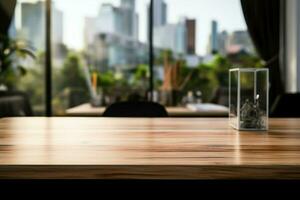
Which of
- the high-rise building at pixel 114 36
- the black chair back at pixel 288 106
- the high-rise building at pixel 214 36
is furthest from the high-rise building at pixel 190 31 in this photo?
the black chair back at pixel 288 106

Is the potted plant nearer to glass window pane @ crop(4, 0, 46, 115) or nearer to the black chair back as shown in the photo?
glass window pane @ crop(4, 0, 46, 115)

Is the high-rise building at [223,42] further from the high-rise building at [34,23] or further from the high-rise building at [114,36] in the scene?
the high-rise building at [34,23]

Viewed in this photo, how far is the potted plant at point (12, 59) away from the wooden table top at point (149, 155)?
3.94 metres

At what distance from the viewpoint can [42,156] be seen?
954 millimetres

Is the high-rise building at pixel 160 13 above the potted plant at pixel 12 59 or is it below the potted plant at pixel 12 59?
above

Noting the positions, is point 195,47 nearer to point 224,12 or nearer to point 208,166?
point 224,12

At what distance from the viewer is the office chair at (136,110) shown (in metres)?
2.35

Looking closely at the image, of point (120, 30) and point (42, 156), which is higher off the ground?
point (120, 30)

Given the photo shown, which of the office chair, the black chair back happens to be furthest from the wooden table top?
the black chair back

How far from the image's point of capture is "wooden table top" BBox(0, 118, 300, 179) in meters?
0.87

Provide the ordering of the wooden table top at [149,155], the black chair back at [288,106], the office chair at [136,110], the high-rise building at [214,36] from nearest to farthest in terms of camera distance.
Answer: the wooden table top at [149,155], the office chair at [136,110], the black chair back at [288,106], the high-rise building at [214,36]

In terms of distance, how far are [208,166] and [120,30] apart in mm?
4721

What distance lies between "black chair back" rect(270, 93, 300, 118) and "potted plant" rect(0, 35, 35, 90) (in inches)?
120
